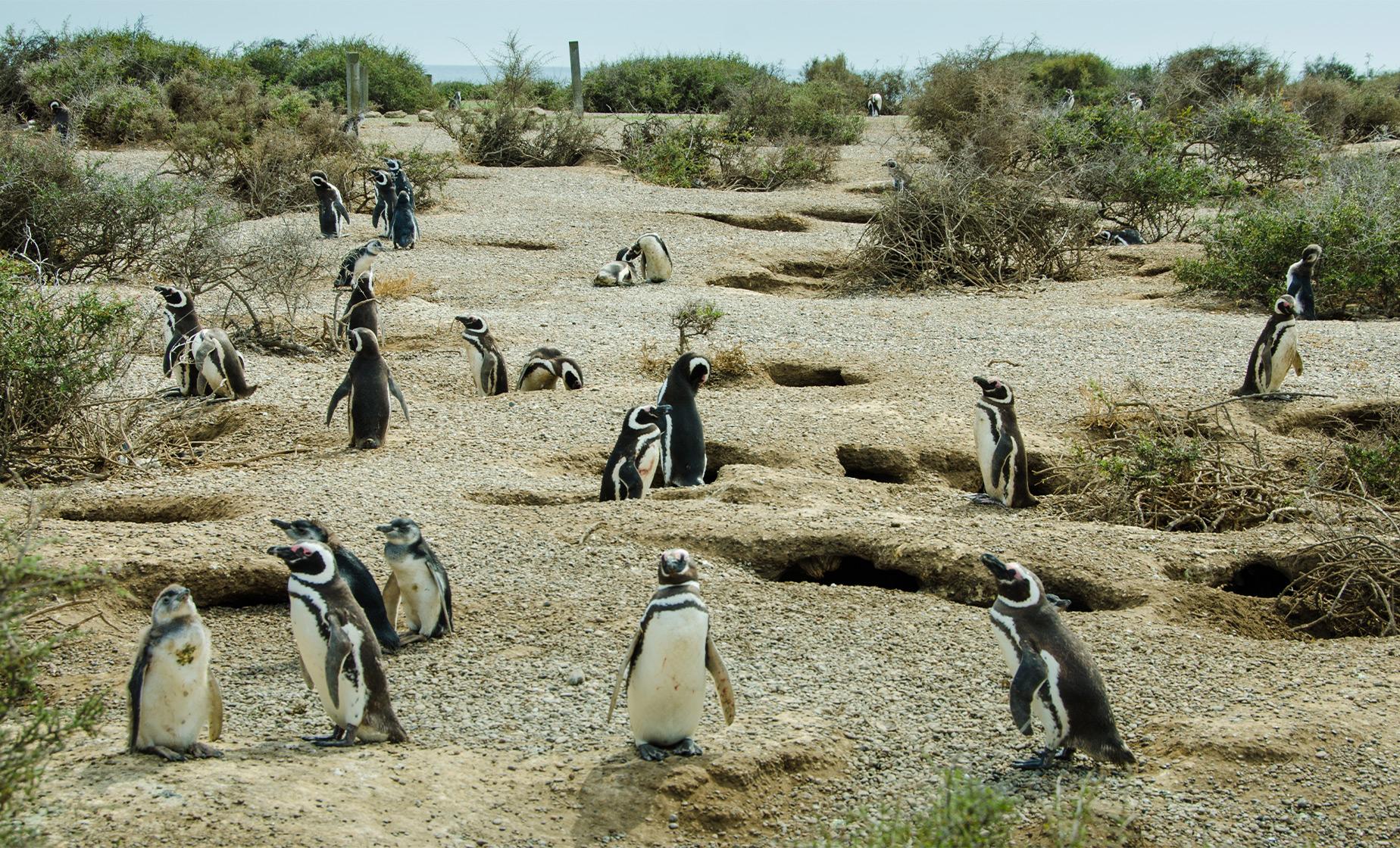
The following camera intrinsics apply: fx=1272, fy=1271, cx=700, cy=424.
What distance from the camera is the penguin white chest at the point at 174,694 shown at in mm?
3723

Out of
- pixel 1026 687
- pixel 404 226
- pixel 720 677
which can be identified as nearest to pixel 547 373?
pixel 720 677

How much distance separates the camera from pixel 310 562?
13.6 ft

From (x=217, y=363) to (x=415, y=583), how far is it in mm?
4034

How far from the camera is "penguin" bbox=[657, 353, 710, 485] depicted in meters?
6.95

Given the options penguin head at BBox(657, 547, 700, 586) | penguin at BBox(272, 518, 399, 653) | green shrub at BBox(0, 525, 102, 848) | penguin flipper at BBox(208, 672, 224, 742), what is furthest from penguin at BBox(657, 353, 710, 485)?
green shrub at BBox(0, 525, 102, 848)

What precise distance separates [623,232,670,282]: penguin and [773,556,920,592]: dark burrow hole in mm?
7247

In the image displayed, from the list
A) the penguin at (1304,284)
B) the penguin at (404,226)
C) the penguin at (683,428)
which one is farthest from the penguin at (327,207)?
the penguin at (1304,284)

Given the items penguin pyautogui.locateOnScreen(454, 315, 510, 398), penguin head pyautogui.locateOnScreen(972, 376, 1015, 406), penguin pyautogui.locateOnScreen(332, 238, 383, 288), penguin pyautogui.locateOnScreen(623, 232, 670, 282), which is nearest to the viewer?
penguin head pyautogui.locateOnScreen(972, 376, 1015, 406)

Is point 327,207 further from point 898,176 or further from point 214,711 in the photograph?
point 214,711

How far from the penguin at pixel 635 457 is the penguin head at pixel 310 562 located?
96.8 inches

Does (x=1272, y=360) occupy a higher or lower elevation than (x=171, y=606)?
→ higher

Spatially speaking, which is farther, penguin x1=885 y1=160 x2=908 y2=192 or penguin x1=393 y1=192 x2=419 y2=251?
penguin x1=885 y1=160 x2=908 y2=192

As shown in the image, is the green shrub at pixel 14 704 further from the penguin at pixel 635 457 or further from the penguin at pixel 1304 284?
the penguin at pixel 1304 284

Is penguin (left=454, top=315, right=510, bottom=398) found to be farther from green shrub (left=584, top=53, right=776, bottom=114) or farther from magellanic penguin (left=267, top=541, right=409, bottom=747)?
green shrub (left=584, top=53, right=776, bottom=114)
